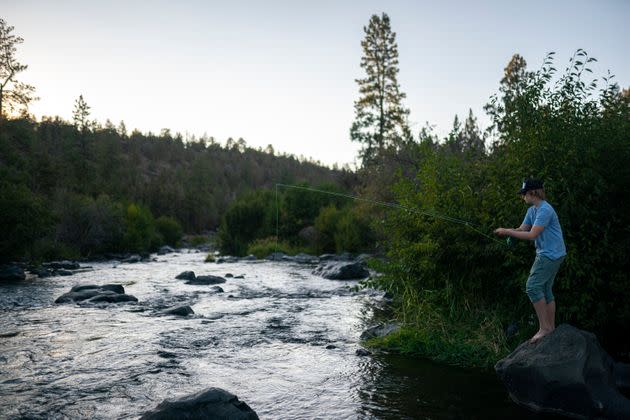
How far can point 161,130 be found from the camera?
129 metres

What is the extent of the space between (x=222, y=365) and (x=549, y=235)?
219 inches

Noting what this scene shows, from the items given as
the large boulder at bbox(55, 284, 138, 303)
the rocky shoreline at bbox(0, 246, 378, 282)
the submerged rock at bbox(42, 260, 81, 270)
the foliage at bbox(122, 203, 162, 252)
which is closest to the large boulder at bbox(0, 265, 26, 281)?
the rocky shoreline at bbox(0, 246, 378, 282)

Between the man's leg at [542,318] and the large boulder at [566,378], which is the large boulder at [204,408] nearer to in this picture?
the large boulder at [566,378]

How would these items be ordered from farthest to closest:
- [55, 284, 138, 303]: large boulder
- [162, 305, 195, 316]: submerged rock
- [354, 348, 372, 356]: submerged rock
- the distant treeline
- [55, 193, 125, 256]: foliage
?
[55, 193, 125, 256]: foliage, the distant treeline, [55, 284, 138, 303]: large boulder, [162, 305, 195, 316]: submerged rock, [354, 348, 372, 356]: submerged rock

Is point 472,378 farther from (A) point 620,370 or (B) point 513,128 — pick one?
(B) point 513,128

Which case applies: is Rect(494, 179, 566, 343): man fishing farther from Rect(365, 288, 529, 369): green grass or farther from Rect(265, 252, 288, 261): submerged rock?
Rect(265, 252, 288, 261): submerged rock

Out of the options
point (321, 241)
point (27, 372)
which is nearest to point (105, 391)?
point (27, 372)

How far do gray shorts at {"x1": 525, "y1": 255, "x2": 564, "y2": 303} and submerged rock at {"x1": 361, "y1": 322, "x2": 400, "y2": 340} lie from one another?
3.50 metres

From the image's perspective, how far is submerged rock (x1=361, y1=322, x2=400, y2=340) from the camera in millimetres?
10017

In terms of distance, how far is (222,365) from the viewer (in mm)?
8359

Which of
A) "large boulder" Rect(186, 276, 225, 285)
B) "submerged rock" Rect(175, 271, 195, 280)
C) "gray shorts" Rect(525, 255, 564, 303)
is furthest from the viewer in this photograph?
"submerged rock" Rect(175, 271, 195, 280)

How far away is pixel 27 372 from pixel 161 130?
12814 cm

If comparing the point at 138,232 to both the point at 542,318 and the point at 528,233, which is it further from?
the point at 528,233

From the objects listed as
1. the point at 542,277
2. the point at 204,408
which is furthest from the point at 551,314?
the point at 204,408
